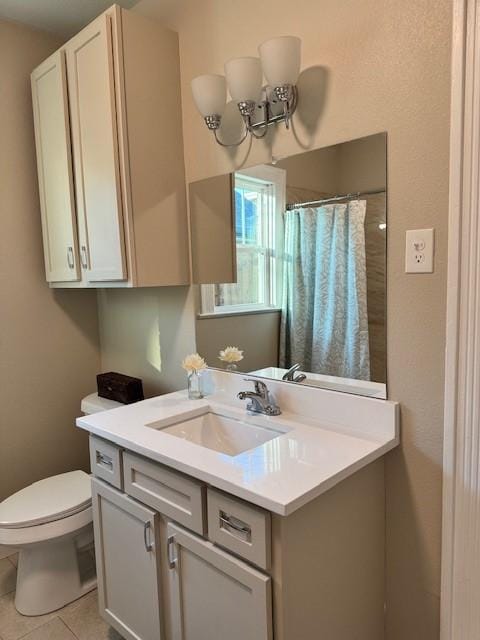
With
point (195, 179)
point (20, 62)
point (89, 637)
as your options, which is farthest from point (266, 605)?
point (20, 62)

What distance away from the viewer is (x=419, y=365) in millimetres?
1265

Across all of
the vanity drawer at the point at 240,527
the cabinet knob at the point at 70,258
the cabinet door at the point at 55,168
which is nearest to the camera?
the vanity drawer at the point at 240,527

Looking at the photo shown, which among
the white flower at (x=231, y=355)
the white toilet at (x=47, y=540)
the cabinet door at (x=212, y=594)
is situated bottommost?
the white toilet at (x=47, y=540)

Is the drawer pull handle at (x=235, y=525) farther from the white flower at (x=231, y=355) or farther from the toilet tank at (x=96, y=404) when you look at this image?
the toilet tank at (x=96, y=404)

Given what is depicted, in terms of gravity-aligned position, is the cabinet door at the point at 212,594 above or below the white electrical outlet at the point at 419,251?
below

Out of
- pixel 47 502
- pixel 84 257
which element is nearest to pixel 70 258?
pixel 84 257

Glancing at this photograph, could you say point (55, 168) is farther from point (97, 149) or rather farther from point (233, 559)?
point (233, 559)

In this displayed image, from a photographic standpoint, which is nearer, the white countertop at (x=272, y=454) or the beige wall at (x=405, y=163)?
the white countertop at (x=272, y=454)

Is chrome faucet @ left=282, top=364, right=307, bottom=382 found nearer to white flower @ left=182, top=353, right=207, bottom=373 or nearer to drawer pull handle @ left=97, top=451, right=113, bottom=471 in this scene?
white flower @ left=182, top=353, right=207, bottom=373

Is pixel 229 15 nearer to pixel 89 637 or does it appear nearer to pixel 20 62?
pixel 20 62

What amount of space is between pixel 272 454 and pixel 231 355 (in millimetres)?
628

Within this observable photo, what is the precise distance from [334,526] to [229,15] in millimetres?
1757

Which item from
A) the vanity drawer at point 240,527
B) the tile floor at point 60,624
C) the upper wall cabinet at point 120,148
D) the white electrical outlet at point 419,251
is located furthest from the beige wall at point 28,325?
the white electrical outlet at point 419,251

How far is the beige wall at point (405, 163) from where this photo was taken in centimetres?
118
